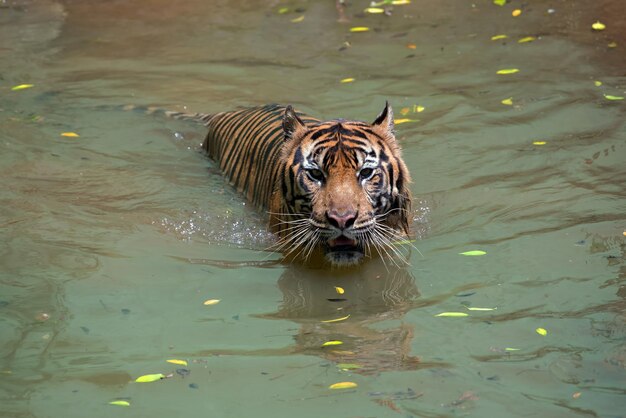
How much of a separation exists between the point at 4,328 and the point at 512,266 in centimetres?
274

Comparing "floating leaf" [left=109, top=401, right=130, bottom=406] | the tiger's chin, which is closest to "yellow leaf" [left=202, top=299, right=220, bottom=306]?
the tiger's chin

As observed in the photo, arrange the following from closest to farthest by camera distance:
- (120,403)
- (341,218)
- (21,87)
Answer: (120,403) < (341,218) < (21,87)

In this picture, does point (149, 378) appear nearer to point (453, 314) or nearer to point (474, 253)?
point (453, 314)

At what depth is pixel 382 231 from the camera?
19.1ft

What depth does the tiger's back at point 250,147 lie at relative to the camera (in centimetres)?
670

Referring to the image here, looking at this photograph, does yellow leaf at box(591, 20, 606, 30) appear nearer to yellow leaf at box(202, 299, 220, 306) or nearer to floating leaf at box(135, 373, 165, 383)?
yellow leaf at box(202, 299, 220, 306)

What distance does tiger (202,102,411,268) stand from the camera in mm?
5508

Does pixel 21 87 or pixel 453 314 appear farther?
pixel 21 87

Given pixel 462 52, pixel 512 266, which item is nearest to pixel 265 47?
pixel 462 52

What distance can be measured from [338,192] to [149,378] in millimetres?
1623

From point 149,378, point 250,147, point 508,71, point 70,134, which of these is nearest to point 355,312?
point 149,378

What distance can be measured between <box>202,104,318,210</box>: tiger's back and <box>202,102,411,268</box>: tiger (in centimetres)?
10

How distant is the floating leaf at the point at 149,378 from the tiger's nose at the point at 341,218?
1.39 m

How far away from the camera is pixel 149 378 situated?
444cm
